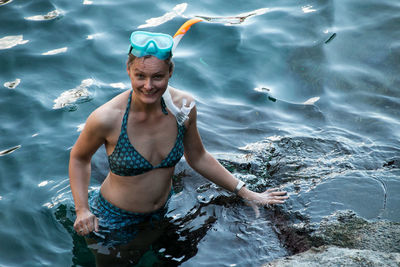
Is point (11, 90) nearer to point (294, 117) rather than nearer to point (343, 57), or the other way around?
point (294, 117)

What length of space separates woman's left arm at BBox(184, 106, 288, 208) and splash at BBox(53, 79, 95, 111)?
2.51 meters

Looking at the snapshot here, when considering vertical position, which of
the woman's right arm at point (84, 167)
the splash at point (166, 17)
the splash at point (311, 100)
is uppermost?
the woman's right arm at point (84, 167)

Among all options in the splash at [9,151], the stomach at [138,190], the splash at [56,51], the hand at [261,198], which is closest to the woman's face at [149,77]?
the stomach at [138,190]

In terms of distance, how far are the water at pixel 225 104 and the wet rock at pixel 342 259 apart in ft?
2.00

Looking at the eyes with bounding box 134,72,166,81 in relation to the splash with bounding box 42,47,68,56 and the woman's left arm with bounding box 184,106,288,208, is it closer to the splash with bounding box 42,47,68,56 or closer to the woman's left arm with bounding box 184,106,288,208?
the woman's left arm with bounding box 184,106,288,208

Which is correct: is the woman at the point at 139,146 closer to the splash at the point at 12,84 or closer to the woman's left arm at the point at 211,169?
the woman's left arm at the point at 211,169

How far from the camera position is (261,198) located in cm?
453

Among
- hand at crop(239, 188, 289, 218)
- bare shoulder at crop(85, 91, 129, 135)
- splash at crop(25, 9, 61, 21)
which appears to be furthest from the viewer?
splash at crop(25, 9, 61, 21)

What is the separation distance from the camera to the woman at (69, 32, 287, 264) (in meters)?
3.50

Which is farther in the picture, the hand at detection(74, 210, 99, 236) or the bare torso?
the bare torso

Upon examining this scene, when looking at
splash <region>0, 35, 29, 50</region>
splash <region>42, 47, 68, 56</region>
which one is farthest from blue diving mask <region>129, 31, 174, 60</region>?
splash <region>0, 35, 29, 50</region>

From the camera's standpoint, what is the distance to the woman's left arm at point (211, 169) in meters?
4.22

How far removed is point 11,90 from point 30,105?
0.39 metres

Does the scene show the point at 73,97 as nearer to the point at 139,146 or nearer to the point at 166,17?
the point at 166,17
